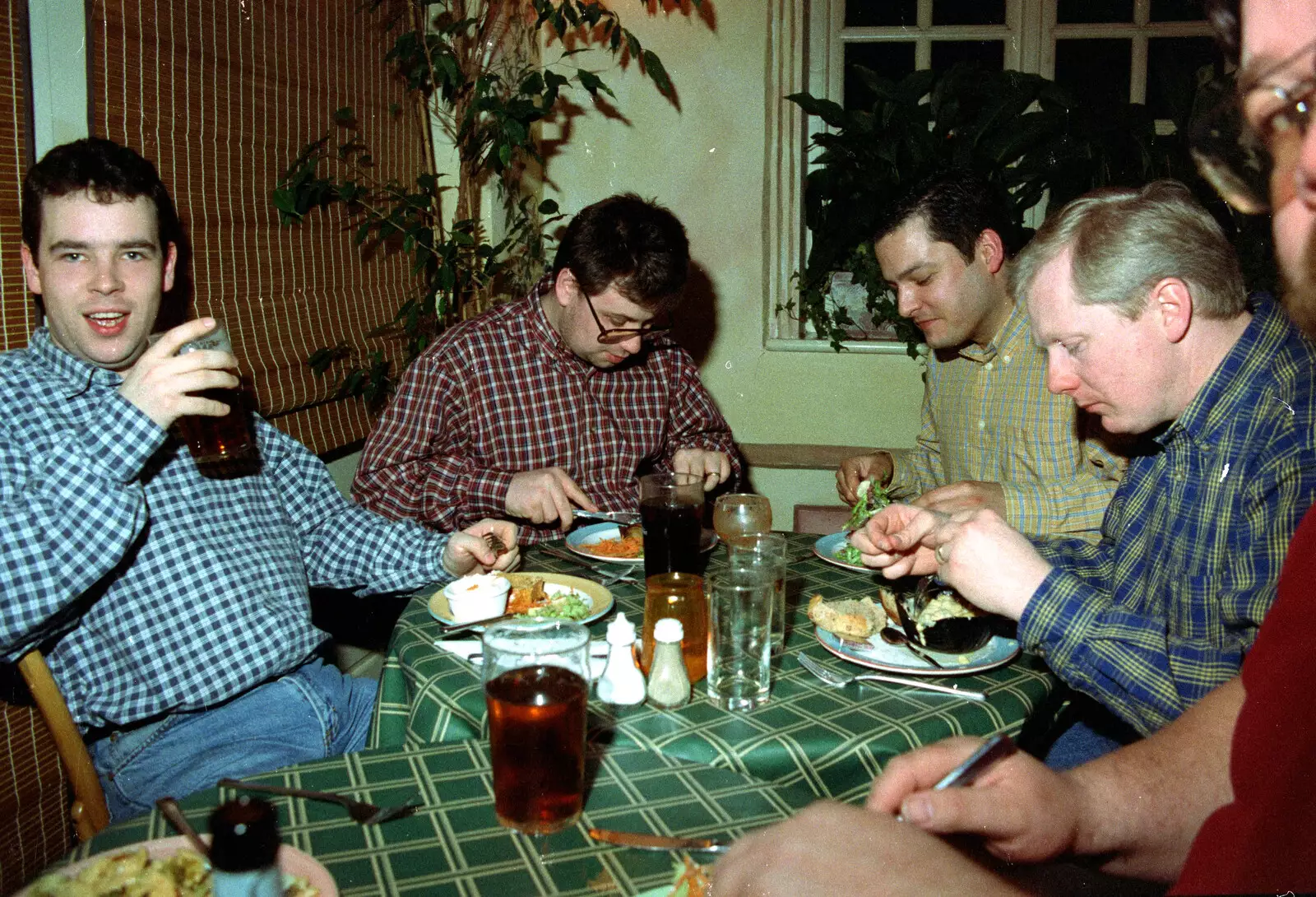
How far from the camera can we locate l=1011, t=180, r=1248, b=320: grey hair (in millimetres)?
1615

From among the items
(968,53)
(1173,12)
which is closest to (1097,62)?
(1173,12)

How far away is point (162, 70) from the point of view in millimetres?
2328

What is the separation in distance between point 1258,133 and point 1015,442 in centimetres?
203

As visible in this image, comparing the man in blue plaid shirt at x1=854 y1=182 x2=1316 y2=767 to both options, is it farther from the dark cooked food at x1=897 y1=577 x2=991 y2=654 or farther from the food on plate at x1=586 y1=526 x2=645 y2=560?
the food on plate at x1=586 y1=526 x2=645 y2=560

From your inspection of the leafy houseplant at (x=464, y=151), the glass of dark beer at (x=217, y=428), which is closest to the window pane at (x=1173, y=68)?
the leafy houseplant at (x=464, y=151)

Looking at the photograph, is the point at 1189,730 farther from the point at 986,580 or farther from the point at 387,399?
the point at 387,399

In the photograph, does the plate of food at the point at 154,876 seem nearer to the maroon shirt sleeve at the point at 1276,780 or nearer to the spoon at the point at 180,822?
the spoon at the point at 180,822

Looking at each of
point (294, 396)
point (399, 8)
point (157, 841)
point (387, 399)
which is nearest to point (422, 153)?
point (399, 8)

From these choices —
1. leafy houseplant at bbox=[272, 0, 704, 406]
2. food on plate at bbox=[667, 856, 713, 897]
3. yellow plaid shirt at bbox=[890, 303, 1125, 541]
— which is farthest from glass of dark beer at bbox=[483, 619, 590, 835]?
leafy houseplant at bbox=[272, 0, 704, 406]

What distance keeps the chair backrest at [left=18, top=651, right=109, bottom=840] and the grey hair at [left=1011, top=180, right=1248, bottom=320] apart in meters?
1.82

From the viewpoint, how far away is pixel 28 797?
198 cm

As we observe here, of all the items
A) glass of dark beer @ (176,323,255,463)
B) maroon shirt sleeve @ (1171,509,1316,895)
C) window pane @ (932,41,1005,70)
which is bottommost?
maroon shirt sleeve @ (1171,509,1316,895)

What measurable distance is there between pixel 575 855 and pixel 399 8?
3.35m

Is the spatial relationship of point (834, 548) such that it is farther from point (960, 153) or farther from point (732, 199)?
point (732, 199)
